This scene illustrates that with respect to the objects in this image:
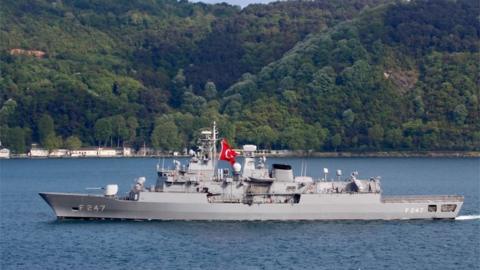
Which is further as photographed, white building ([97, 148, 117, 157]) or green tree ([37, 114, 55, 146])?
white building ([97, 148, 117, 157])

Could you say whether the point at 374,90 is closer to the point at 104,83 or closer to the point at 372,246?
the point at 104,83

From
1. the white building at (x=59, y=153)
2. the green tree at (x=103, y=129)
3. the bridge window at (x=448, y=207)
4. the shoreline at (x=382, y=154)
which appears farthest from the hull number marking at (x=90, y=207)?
the white building at (x=59, y=153)

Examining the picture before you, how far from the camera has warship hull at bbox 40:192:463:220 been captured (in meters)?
65.9

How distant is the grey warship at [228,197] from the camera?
66.1 m

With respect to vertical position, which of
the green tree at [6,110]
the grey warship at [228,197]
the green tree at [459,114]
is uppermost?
the green tree at [459,114]

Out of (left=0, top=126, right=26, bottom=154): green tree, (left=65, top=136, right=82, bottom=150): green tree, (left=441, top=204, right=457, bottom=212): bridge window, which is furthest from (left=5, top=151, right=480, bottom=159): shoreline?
(left=441, top=204, right=457, bottom=212): bridge window

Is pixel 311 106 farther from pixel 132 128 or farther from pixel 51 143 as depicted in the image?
pixel 51 143

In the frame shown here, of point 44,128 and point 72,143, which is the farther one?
point 44,128

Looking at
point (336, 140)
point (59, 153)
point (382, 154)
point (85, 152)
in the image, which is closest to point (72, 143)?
point (59, 153)

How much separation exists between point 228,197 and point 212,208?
52.5 inches

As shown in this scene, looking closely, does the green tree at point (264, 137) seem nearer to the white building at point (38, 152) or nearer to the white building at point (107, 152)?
the white building at point (107, 152)

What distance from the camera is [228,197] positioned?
66.8m

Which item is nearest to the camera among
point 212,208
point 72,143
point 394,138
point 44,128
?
point 212,208

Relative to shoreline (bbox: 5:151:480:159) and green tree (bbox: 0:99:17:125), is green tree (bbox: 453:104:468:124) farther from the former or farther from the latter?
green tree (bbox: 0:99:17:125)
